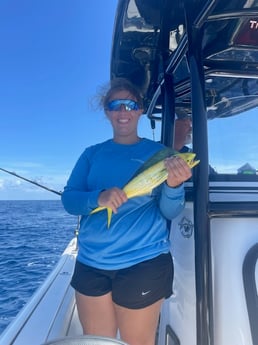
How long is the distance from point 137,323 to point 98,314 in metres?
0.22

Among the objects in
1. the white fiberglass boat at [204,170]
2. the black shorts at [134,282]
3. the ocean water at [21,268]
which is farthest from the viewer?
the ocean water at [21,268]

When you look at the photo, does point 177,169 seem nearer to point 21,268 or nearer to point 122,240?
point 122,240

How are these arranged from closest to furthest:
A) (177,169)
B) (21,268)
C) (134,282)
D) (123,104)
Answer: (177,169) < (134,282) < (123,104) < (21,268)

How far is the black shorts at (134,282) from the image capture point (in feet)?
6.01

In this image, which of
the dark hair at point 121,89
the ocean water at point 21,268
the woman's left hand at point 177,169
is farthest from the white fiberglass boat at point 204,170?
the ocean water at point 21,268

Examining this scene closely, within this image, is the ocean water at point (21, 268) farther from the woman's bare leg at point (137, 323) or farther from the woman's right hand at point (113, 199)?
the woman's right hand at point (113, 199)

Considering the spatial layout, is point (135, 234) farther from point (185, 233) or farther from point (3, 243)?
point (3, 243)

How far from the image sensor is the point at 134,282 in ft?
6.00

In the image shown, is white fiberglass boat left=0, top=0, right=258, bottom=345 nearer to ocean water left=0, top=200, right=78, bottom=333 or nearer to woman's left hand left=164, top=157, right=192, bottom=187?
woman's left hand left=164, top=157, right=192, bottom=187

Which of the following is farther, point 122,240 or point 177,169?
point 122,240

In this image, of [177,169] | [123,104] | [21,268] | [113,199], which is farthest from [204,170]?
[21,268]

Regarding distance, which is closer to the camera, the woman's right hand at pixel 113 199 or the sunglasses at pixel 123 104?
the woman's right hand at pixel 113 199

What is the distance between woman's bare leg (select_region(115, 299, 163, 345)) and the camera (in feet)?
6.04

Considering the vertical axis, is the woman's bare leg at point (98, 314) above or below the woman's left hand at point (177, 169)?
below
